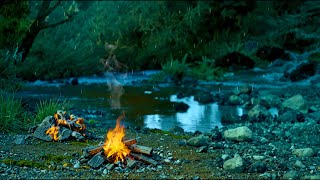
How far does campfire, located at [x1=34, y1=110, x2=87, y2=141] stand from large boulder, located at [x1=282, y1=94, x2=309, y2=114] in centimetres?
562

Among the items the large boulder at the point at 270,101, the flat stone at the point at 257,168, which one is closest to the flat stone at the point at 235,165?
the flat stone at the point at 257,168

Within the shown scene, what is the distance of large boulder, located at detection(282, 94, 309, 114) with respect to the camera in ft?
45.0

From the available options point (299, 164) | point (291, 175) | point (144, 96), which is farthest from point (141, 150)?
A: point (144, 96)

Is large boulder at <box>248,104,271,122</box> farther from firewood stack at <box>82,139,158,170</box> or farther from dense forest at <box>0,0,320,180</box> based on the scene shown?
firewood stack at <box>82,139,158,170</box>

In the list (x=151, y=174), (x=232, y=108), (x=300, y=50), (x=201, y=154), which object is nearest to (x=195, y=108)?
(x=232, y=108)

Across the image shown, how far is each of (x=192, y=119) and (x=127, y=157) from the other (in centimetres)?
541

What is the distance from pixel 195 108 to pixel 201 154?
6.31 meters

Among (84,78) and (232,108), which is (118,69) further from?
(232,108)

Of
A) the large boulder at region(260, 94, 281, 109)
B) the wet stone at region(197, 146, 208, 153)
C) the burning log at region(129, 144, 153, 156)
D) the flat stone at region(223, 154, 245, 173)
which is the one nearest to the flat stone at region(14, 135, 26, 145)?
the burning log at region(129, 144, 153, 156)

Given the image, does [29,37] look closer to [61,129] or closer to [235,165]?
[61,129]

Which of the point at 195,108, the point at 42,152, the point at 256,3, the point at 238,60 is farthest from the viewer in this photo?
the point at 256,3

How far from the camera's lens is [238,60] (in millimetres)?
23453

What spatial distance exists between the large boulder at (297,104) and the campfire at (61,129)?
221 inches

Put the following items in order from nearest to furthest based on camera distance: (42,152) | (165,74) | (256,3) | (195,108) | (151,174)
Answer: (151,174)
(42,152)
(195,108)
(165,74)
(256,3)
